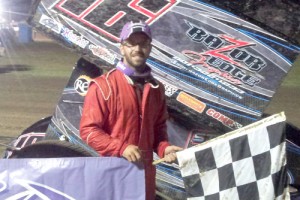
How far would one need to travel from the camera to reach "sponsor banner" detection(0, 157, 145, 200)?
3455mm

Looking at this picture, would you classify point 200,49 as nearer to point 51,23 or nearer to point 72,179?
point 51,23

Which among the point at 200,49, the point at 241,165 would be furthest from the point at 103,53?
the point at 241,165

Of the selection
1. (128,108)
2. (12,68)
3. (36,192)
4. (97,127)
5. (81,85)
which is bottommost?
(36,192)

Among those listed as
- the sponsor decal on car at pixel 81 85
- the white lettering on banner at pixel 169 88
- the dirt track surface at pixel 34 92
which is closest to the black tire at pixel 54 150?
the sponsor decal on car at pixel 81 85

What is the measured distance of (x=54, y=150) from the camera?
14.3 ft

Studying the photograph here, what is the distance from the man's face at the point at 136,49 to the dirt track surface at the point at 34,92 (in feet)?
12.6

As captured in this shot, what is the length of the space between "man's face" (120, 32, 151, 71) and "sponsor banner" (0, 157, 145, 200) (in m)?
0.53

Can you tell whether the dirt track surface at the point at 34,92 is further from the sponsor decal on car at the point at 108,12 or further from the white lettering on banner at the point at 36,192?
the white lettering on banner at the point at 36,192

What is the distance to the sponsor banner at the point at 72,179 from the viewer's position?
3.46 m

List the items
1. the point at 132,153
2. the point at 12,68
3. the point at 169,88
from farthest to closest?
the point at 12,68 < the point at 169,88 < the point at 132,153

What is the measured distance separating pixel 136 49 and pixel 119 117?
0.38 m

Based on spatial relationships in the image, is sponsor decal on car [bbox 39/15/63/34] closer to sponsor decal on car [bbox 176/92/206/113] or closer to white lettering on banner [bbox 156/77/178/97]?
white lettering on banner [bbox 156/77/178/97]

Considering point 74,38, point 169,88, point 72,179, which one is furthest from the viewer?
point 74,38

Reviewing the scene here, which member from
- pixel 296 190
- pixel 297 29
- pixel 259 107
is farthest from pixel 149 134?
pixel 296 190
